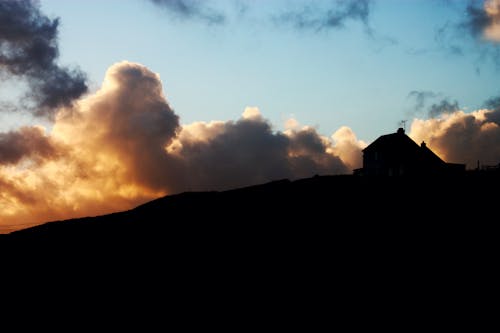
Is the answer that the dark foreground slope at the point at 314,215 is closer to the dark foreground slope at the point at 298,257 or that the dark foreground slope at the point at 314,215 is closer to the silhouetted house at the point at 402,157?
the dark foreground slope at the point at 298,257

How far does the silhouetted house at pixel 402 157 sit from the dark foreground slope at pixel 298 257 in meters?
41.0

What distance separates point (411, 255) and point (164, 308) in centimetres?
1252

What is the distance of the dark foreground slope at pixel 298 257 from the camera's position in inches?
841

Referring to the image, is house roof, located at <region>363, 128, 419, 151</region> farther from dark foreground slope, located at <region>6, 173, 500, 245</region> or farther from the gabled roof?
dark foreground slope, located at <region>6, 173, 500, 245</region>

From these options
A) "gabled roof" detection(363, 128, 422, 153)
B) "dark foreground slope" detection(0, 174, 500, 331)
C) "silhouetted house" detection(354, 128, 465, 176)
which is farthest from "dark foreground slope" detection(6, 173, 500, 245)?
"gabled roof" detection(363, 128, 422, 153)

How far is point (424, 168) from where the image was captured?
74.0 m

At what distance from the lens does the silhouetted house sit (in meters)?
73.6

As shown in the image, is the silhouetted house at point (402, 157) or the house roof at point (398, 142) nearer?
the silhouetted house at point (402, 157)

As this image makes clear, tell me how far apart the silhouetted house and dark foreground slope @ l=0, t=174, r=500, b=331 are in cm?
4104

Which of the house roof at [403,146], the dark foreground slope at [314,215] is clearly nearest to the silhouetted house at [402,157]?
the house roof at [403,146]

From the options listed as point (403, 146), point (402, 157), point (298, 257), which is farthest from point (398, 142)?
point (298, 257)

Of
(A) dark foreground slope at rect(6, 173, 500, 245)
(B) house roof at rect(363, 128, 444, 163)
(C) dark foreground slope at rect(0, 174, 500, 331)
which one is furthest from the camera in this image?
(B) house roof at rect(363, 128, 444, 163)

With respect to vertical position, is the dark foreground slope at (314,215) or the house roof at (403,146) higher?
the house roof at (403,146)

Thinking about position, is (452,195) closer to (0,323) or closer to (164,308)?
(164,308)
